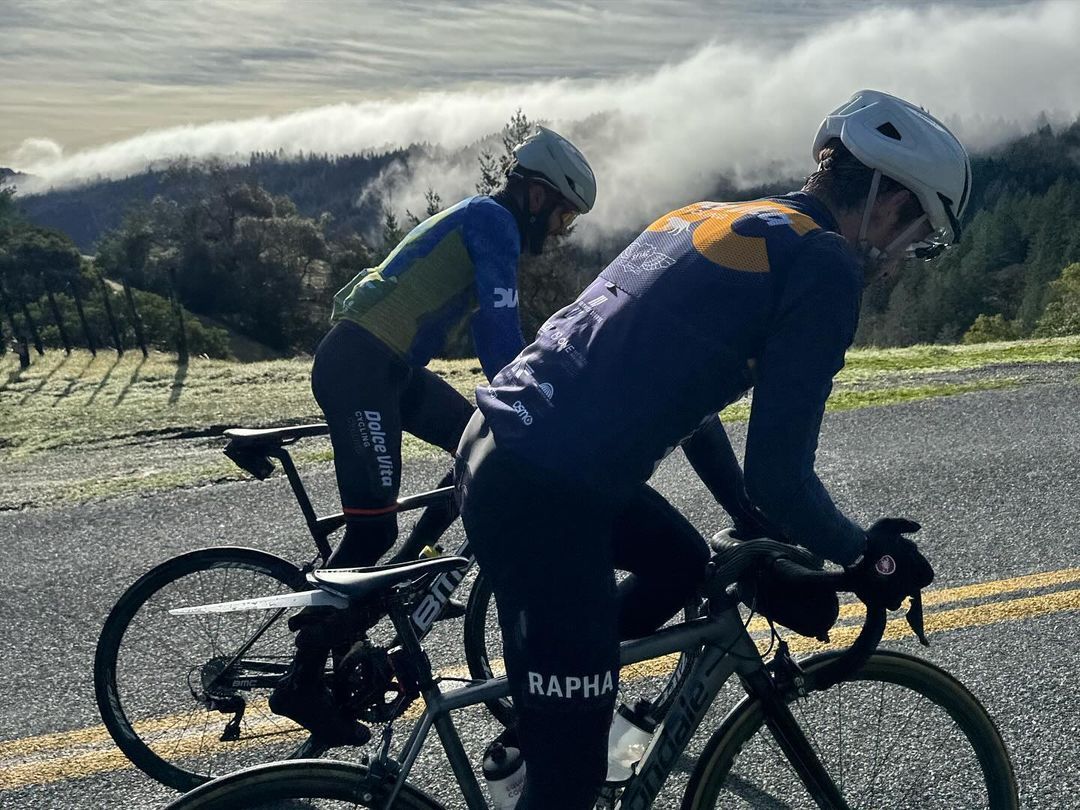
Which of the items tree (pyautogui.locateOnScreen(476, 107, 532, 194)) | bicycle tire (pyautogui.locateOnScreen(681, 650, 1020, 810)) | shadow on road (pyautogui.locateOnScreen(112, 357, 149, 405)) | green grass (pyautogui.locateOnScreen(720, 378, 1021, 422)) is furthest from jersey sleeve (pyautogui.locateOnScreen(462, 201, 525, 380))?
tree (pyautogui.locateOnScreen(476, 107, 532, 194))

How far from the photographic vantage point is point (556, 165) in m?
4.06

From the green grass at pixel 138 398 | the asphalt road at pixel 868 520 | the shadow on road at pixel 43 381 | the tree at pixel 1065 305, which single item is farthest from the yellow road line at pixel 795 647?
the tree at pixel 1065 305

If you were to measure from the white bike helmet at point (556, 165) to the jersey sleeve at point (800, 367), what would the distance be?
75.7 inches

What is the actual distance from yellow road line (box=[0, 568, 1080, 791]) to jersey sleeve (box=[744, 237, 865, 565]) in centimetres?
226

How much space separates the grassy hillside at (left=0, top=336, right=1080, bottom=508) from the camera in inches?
330

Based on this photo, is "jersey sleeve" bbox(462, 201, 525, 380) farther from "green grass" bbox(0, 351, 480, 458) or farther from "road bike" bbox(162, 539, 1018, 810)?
"green grass" bbox(0, 351, 480, 458)

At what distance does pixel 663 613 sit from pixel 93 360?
14549 mm

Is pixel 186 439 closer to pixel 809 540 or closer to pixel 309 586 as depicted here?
pixel 309 586

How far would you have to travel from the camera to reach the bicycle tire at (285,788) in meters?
2.20

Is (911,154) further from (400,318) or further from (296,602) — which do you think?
(400,318)

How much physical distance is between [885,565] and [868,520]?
4259 mm

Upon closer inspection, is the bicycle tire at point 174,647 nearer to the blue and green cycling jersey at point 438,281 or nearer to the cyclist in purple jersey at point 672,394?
the blue and green cycling jersey at point 438,281

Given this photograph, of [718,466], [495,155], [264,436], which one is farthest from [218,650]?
[495,155]

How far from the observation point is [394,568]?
8.21 feet
